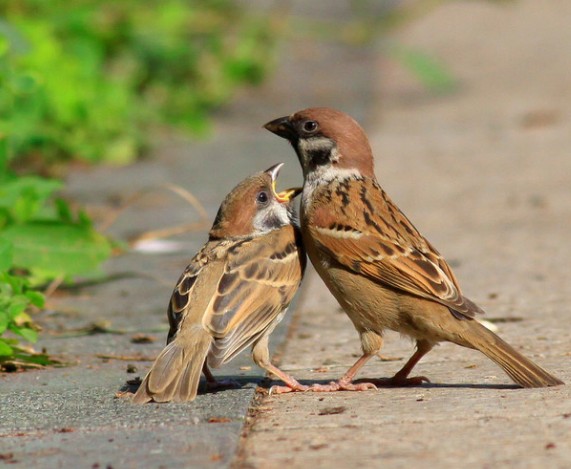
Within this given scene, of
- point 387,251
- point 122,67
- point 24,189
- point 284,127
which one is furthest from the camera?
point 122,67

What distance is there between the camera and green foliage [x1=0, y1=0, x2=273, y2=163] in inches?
354

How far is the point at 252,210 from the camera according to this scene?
4.92 meters

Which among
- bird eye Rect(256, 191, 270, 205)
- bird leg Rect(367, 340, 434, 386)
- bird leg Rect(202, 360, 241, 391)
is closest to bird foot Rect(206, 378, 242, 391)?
bird leg Rect(202, 360, 241, 391)

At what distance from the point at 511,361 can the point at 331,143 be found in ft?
5.32

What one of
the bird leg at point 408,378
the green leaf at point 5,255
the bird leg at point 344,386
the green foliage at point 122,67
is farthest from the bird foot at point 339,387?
the green foliage at point 122,67

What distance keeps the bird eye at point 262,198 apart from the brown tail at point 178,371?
0.94m

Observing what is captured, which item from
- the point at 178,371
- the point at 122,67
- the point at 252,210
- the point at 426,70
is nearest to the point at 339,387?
the point at 178,371

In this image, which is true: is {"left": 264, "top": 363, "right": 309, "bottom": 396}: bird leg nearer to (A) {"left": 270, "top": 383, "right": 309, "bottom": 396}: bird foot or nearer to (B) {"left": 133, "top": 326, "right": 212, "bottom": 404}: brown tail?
(A) {"left": 270, "top": 383, "right": 309, "bottom": 396}: bird foot

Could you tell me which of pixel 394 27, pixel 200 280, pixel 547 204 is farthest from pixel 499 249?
pixel 394 27

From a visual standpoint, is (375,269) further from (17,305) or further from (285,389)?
(17,305)

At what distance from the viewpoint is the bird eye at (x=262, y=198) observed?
4949 millimetres

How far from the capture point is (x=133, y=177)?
930cm

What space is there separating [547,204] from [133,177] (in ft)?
12.1

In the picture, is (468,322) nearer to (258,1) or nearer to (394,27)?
(394,27)
